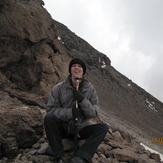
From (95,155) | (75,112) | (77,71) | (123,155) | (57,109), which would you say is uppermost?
(77,71)

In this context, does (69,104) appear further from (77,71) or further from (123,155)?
(123,155)

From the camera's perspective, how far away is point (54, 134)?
4617mm

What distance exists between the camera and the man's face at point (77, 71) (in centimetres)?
509

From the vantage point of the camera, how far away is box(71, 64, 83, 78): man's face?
5086 mm

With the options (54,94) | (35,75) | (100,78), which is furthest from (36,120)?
(100,78)

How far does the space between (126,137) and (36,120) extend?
4.93 metres

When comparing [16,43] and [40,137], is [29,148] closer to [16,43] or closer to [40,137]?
[40,137]

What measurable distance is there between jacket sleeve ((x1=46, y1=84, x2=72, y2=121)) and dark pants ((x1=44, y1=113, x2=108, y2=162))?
0.13 metres

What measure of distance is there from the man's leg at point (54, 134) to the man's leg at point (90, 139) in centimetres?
37

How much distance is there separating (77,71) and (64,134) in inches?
54.9

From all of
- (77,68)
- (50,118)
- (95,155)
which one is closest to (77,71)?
(77,68)

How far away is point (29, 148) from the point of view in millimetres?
5387

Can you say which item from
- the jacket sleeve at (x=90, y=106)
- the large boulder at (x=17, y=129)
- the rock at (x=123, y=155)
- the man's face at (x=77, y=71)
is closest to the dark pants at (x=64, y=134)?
the jacket sleeve at (x=90, y=106)

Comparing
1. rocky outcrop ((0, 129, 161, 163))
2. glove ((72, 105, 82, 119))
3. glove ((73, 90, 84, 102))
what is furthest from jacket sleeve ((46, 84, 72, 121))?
rocky outcrop ((0, 129, 161, 163))
